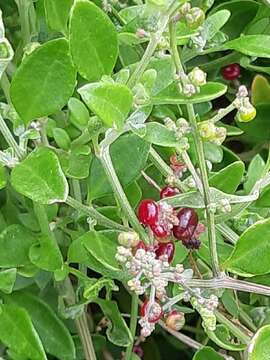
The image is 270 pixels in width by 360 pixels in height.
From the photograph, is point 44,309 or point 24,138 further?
point 44,309

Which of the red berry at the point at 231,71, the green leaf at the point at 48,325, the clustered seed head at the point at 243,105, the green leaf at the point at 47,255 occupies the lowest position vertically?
the green leaf at the point at 48,325

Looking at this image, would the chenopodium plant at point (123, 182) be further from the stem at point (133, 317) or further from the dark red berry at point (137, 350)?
the dark red berry at point (137, 350)

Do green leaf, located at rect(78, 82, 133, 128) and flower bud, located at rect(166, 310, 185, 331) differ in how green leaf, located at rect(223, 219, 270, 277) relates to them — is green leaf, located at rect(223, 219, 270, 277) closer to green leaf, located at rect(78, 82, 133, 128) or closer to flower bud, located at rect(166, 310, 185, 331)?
flower bud, located at rect(166, 310, 185, 331)

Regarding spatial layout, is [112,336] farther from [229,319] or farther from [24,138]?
[24,138]

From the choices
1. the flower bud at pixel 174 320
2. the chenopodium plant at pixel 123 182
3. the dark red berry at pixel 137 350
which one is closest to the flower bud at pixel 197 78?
the chenopodium plant at pixel 123 182

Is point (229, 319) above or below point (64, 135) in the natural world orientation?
below

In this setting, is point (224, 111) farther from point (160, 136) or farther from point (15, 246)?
point (15, 246)

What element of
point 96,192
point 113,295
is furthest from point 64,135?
point 113,295
